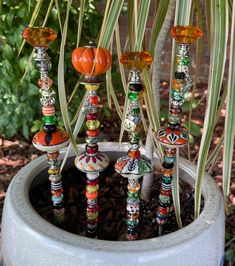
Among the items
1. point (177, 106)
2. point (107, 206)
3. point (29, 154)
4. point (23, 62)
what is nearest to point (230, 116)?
point (177, 106)

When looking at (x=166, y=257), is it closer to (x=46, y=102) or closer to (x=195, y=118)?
(x=46, y=102)

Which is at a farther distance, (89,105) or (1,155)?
(1,155)

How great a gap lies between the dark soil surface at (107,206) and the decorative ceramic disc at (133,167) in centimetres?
20

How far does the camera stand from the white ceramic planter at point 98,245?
2.10ft

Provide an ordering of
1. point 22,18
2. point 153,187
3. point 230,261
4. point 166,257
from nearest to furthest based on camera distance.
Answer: point 166,257 → point 153,187 → point 230,261 → point 22,18

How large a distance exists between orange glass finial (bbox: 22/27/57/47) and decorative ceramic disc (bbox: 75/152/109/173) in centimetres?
22

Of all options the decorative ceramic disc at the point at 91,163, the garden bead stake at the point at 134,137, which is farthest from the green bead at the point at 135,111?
the decorative ceramic disc at the point at 91,163

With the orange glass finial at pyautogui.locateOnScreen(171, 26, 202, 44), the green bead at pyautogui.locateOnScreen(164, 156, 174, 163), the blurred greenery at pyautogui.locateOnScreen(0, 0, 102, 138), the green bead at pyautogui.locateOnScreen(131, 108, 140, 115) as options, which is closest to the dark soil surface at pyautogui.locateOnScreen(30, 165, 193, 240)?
the green bead at pyautogui.locateOnScreen(164, 156, 174, 163)

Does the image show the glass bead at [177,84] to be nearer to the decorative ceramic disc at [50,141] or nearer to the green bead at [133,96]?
the green bead at [133,96]

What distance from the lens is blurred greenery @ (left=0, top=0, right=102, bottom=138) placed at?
1.38 meters

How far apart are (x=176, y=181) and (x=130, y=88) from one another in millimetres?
235

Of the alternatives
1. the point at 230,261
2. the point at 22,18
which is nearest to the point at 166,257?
the point at 230,261

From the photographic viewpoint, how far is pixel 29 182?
85 centimetres

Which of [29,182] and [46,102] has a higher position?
[46,102]
